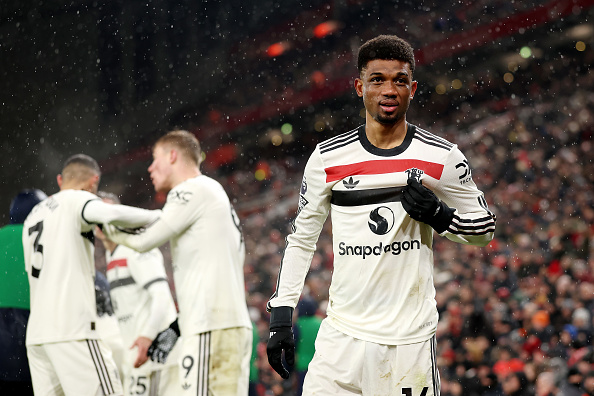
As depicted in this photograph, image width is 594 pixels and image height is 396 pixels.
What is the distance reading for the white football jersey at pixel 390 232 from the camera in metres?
2.80

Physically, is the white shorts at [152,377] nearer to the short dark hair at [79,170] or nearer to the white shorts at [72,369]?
the white shorts at [72,369]

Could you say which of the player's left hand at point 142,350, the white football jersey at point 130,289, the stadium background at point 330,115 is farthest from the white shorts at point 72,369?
the stadium background at point 330,115

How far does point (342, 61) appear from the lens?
2186cm

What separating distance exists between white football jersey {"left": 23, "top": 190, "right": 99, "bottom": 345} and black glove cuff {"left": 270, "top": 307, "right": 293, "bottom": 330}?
177 centimetres

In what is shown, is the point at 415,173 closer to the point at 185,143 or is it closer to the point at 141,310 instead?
the point at 185,143

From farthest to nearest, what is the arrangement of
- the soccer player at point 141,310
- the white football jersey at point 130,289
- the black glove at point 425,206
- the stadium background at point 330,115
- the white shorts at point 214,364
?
1. the stadium background at point 330,115
2. the white football jersey at point 130,289
3. the soccer player at point 141,310
4. the white shorts at point 214,364
5. the black glove at point 425,206

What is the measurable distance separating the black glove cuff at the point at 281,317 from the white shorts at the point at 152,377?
2.08 m

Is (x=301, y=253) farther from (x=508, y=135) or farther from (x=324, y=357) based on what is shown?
(x=508, y=135)

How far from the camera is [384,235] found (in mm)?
2830

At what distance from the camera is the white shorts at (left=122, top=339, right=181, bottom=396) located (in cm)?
488

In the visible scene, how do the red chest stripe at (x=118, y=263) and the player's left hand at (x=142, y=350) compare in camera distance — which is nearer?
the player's left hand at (x=142, y=350)

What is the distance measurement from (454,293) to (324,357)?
26.4 ft

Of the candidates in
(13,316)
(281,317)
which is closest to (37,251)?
(13,316)

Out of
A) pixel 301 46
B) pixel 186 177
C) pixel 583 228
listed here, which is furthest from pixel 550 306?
pixel 301 46
